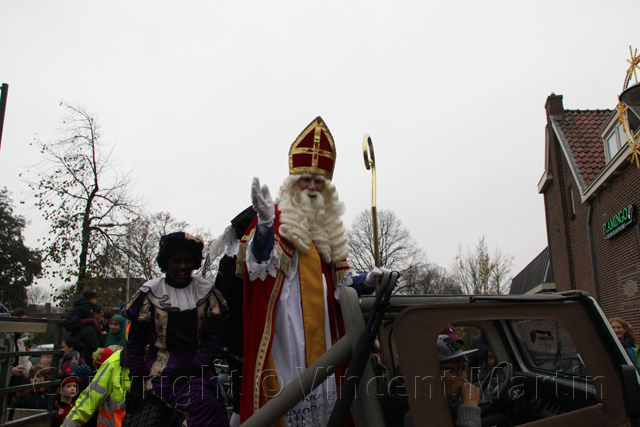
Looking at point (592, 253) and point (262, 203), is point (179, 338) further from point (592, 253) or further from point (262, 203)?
point (592, 253)

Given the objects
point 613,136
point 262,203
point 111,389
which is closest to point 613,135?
point 613,136

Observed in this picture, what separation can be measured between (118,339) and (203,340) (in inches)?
152

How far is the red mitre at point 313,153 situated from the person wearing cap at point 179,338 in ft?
3.29

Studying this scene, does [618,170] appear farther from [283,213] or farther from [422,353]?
[422,353]

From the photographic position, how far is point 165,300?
3.11 meters

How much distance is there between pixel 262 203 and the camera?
9.92 ft

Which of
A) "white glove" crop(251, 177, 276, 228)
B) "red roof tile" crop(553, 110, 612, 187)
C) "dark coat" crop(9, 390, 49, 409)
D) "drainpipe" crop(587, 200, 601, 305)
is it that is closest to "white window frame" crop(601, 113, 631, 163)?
"drainpipe" crop(587, 200, 601, 305)

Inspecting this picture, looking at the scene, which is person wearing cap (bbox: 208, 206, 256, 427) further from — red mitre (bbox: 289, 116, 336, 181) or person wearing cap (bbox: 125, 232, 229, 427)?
red mitre (bbox: 289, 116, 336, 181)

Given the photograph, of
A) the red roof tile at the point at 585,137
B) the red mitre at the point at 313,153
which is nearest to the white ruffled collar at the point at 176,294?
the red mitre at the point at 313,153

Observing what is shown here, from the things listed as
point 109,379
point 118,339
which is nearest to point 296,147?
point 109,379

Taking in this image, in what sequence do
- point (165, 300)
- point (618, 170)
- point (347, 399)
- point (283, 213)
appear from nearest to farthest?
point (347, 399) < point (165, 300) < point (283, 213) < point (618, 170)

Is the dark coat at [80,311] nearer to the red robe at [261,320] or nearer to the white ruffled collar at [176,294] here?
the white ruffled collar at [176,294]

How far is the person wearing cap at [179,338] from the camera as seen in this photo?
2762mm

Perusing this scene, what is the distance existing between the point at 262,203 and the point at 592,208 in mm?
16025
